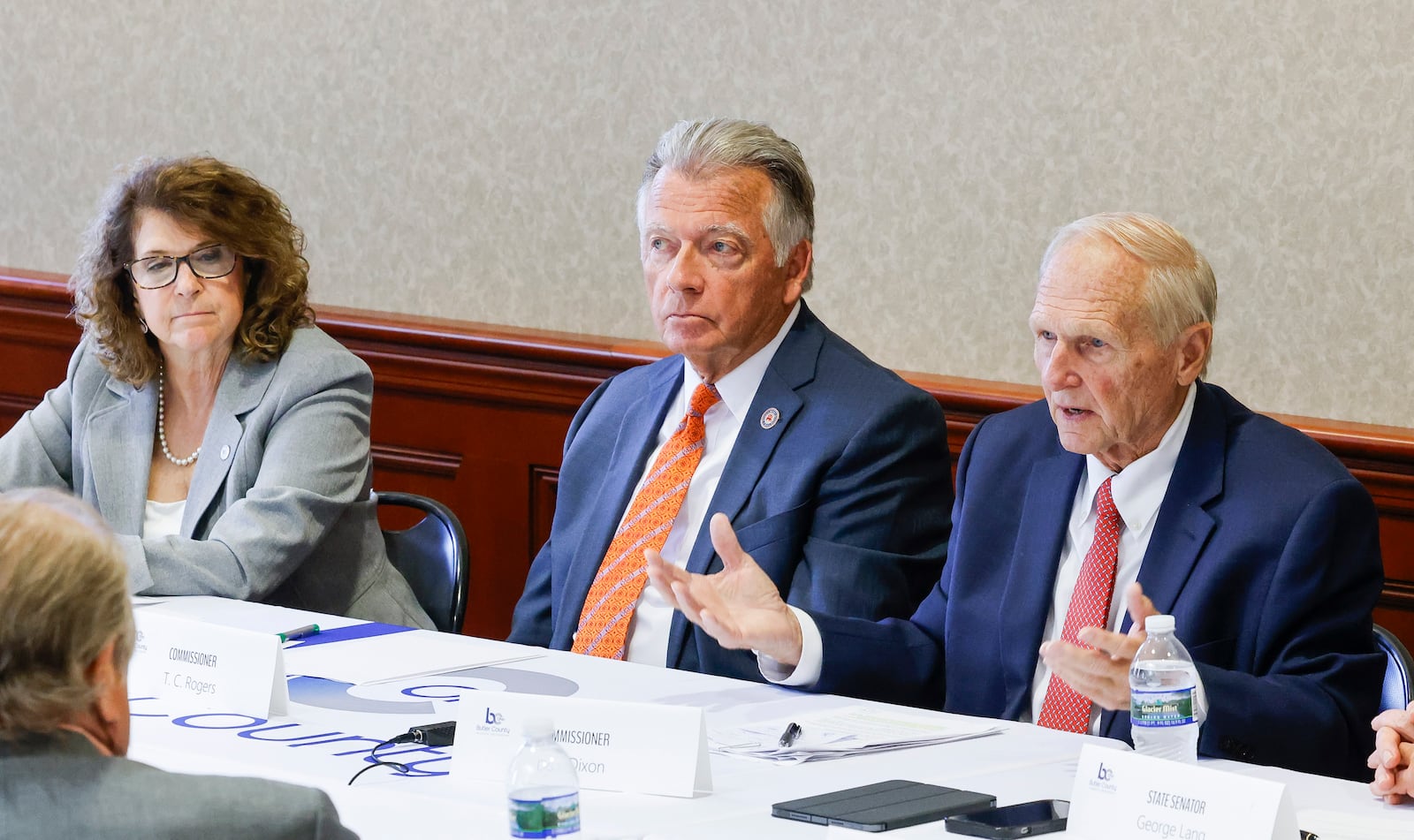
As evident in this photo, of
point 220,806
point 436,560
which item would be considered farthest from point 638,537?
point 220,806

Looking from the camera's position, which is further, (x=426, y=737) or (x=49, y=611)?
(x=426, y=737)

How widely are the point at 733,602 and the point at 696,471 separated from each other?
0.58m

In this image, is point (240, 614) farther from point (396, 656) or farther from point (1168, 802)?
point (1168, 802)

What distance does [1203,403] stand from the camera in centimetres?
268

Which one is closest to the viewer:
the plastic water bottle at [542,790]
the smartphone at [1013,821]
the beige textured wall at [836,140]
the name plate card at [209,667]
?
the plastic water bottle at [542,790]

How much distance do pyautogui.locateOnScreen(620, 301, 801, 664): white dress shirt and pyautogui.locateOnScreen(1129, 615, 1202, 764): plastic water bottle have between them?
43.5 inches

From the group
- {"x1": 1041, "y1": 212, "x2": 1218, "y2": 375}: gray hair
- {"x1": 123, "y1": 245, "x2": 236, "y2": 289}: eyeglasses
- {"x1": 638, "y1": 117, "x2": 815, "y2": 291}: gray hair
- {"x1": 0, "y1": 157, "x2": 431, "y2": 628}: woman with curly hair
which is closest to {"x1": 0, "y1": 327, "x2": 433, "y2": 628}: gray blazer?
{"x1": 0, "y1": 157, "x2": 431, "y2": 628}: woman with curly hair

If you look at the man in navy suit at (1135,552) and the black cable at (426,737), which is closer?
the black cable at (426,737)

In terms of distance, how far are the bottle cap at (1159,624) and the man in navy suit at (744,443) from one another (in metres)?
0.90

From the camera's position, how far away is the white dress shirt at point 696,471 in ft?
10.1

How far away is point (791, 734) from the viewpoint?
2.26 m

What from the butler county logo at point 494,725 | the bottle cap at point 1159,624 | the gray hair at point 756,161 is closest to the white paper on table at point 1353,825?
the bottle cap at point 1159,624

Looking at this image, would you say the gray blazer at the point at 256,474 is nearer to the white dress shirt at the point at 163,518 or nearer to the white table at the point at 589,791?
the white dress shirt at the point at 163,518

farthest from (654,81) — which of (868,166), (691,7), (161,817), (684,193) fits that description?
(161,817)
